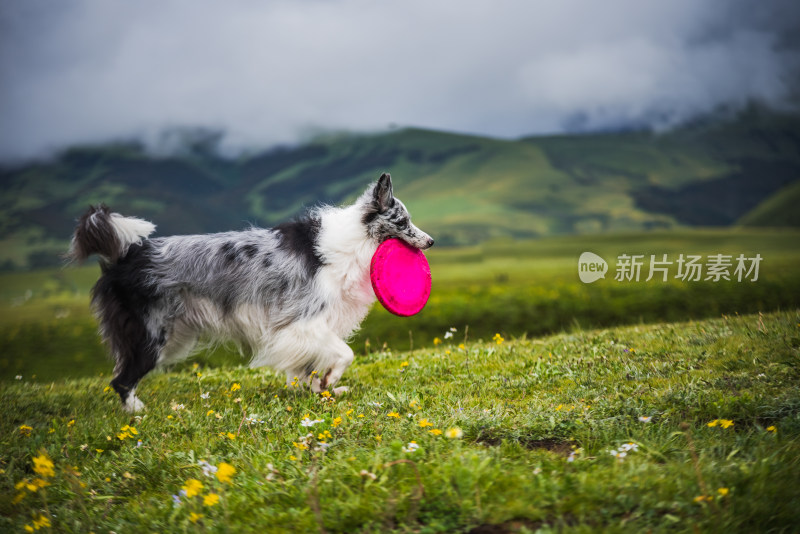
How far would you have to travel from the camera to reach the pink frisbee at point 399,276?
22.2 feet

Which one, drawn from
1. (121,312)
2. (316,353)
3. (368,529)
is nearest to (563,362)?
(316,353)

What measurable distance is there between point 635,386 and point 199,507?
390 cm

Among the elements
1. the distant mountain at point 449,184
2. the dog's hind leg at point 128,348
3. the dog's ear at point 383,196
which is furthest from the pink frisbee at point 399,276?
the distant mountain at point 449,184

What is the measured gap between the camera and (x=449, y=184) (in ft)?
332

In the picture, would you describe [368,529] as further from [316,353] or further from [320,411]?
[316,353]

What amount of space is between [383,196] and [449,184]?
313 feet

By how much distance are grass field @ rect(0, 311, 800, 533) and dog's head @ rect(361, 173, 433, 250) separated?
62.9 inches

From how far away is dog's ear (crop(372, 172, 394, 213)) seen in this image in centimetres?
689

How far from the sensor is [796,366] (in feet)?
17.9
